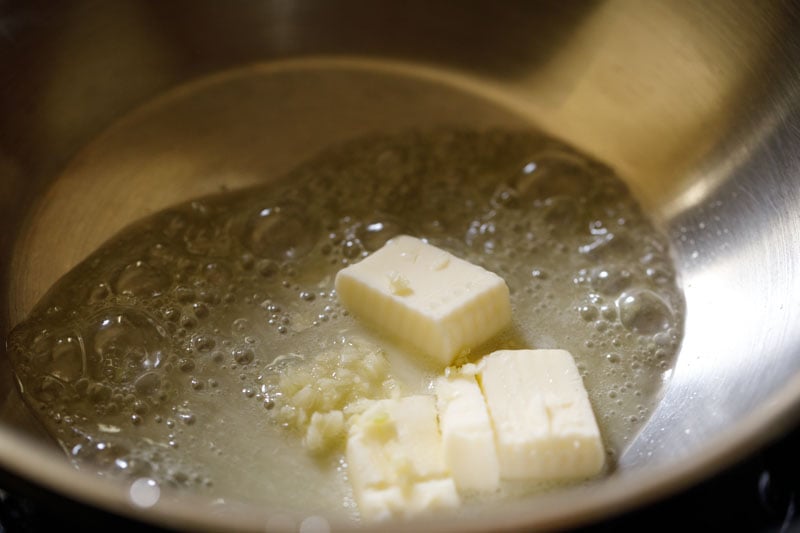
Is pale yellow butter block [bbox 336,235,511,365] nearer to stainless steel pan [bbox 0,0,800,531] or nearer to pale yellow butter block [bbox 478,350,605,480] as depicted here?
pale yellow butter block [bbox 478,350,605,480]

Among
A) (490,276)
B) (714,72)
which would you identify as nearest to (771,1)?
(714,72)

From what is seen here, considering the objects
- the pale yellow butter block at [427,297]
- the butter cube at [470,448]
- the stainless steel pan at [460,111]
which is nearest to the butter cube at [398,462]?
the butter cube at [470,448]

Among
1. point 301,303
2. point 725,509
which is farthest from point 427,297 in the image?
point 725,509

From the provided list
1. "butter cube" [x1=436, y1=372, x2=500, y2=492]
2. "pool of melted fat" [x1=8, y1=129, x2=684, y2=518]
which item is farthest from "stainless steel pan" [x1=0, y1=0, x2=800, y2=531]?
"butter cube" [x1=436, y1=372, x2=500, y2=492]

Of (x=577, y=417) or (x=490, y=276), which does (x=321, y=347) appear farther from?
(x=577, y=417)

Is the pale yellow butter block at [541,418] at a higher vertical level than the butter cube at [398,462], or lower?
higher

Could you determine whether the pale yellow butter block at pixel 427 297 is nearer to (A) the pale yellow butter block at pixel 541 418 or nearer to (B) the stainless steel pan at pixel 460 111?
(A) the pale yellow butter block at pixel 541 418
